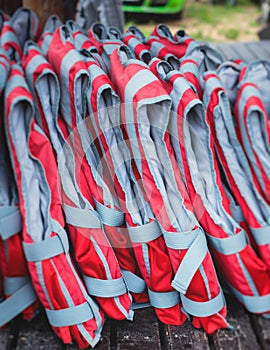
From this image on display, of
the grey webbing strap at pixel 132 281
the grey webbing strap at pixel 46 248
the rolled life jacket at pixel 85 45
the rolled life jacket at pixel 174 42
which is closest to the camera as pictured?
the grey webbing strap at pixel 46 248

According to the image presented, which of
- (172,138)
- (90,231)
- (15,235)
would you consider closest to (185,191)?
(172,138)

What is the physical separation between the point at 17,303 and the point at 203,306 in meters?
0.45

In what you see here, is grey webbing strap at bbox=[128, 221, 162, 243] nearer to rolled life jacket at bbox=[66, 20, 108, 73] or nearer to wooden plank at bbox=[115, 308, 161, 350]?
wooden plank at bbox=[115, 308, 161, 350]

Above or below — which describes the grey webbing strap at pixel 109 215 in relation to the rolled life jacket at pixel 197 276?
above

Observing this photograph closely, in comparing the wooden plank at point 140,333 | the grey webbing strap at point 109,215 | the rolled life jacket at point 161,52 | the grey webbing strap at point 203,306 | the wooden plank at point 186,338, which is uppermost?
the rolled life jacket at point 161,52

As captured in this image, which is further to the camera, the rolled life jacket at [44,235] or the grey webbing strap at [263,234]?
the grey webbing strap at [263,234]

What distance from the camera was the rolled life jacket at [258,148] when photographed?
1352 millimetres

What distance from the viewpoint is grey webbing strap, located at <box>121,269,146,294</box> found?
A: 1337 mm

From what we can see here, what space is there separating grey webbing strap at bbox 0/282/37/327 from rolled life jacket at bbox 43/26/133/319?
14 cm

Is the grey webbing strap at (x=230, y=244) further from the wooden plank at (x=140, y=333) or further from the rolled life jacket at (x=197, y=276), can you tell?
the wooden plank at (x=140, y=333)

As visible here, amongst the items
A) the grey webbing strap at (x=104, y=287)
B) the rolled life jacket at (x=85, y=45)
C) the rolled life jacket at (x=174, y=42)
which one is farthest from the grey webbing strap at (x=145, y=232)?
the rolled life jacket at (x=174, y=42)

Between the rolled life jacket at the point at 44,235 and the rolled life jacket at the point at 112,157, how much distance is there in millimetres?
124

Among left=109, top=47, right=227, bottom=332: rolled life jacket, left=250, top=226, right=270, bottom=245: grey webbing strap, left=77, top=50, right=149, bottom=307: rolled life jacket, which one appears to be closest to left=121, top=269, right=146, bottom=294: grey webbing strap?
left=77, top=50, right=149, bottom=307: rolled life jacket

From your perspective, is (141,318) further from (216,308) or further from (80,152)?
(80,152)
